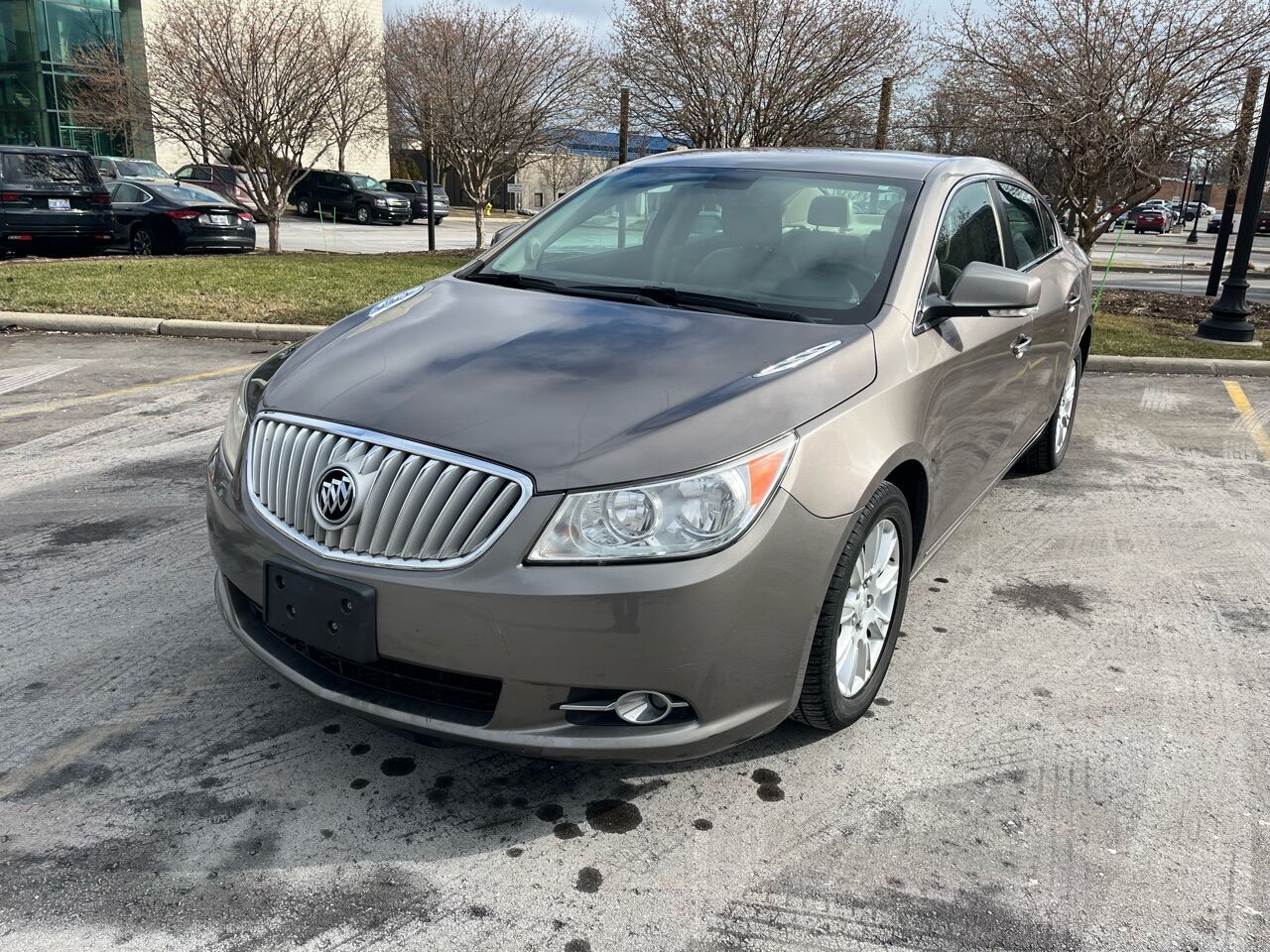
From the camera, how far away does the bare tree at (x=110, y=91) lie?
2298 centimetres

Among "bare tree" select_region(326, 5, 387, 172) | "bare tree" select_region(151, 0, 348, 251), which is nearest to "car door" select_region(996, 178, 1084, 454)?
"bare tree" select_region(151, 0, 348, 251)

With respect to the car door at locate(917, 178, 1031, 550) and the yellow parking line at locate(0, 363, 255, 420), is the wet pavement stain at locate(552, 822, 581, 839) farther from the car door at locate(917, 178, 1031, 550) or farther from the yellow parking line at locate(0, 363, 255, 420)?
the yellow parking line at locate(0, 363, 255, 420)

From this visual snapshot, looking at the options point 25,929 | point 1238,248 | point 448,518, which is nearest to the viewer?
point 25,929

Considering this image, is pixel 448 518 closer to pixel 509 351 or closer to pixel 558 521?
pixel 558 521

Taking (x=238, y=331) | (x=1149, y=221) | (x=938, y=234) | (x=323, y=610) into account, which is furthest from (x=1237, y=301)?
(x=1149, y=221)

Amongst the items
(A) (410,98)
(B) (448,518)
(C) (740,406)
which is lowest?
(B) (448,518)

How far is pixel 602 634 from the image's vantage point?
2332mm

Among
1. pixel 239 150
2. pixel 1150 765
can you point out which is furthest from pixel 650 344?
pixel 239 150

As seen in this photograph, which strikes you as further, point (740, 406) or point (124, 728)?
point (124, 728)

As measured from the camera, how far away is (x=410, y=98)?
840 inches

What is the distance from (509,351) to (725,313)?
70 centimetres

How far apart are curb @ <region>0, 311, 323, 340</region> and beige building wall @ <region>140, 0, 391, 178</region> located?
25055 mm

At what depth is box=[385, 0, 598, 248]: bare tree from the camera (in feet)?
60.5

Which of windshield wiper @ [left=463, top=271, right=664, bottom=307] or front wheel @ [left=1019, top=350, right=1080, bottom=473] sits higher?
windshield wiper @ [left=463, top=271, right=664, bottom=307]
